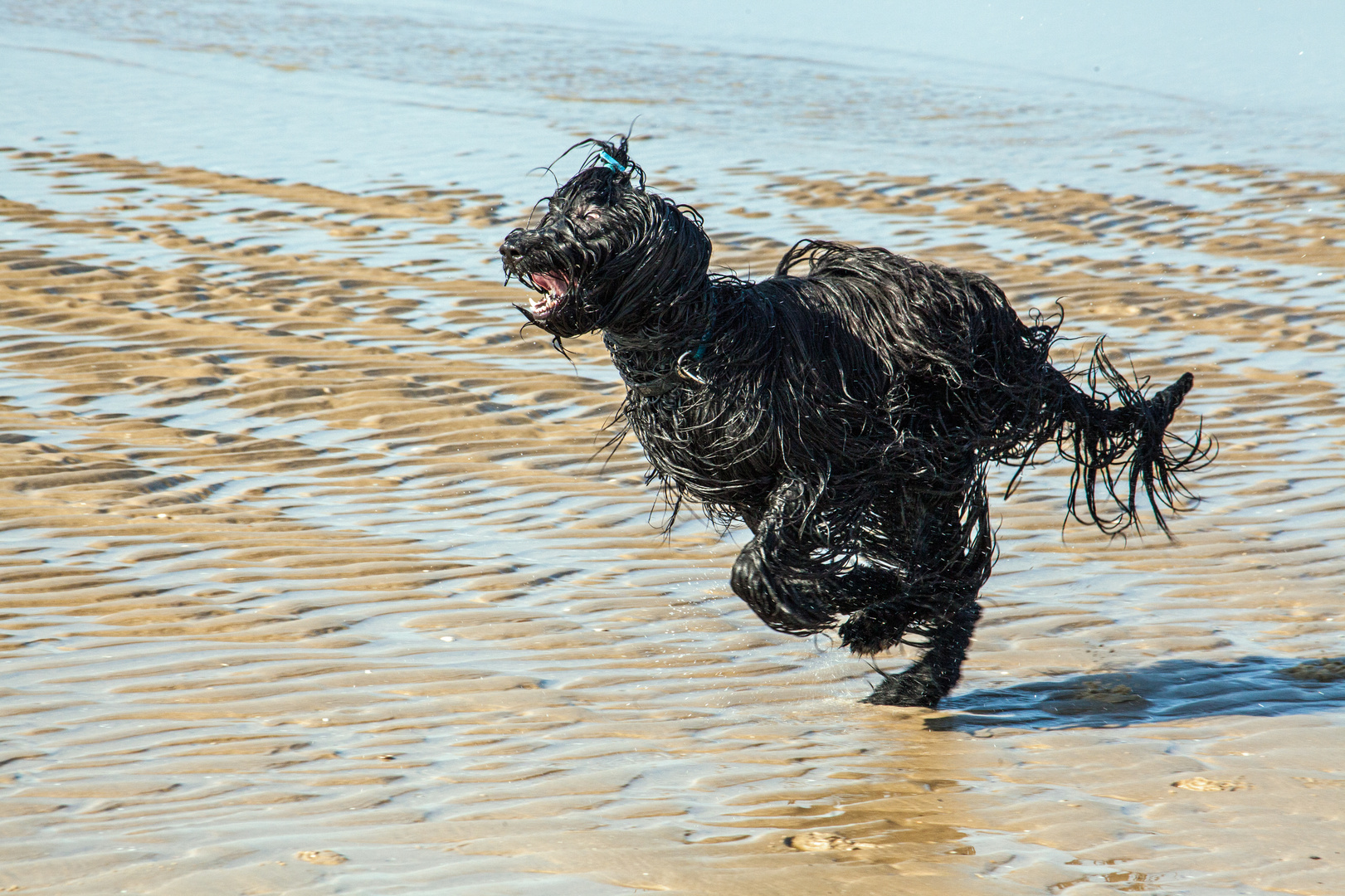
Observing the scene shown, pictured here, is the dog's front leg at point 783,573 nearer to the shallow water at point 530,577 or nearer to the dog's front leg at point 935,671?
the shallow water at point 530,577

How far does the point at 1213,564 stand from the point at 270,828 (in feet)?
10.6

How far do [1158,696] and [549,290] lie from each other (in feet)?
6.48

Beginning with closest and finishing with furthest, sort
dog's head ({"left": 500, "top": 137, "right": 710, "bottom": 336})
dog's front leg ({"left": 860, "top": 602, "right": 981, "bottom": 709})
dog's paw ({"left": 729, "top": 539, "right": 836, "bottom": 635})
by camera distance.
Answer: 1. dog's head ({"left": 500, "top": 137, "right": 710, "bottom": 336})
2. dog's paw ({"left": 729, "top": 539, "right": 836, "bottom": 635})
3. dog's front leg ({"left": 860, "top": 602, "right": 981, "bottom": 709})

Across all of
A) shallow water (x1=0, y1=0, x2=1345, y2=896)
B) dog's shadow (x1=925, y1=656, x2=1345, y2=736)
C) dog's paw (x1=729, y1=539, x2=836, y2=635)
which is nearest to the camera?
shallow water (x1=0, y1=0, x2=1345, y2=896)

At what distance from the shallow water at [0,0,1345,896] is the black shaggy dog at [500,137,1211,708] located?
0.36 meters

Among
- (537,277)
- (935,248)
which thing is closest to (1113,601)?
(537,277)

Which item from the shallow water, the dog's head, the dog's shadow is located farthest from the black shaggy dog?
the shallow water

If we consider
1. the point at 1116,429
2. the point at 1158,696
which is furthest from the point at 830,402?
the point at 1158,696

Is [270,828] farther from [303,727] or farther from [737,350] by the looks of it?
[737,350]

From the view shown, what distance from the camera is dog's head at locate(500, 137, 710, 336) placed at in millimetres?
3215

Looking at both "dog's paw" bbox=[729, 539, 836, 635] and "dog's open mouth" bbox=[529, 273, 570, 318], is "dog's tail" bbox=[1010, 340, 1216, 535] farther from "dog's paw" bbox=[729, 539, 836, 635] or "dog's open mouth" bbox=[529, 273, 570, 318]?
"dog's open mouth" bbox=[529, 273, 570, 318]

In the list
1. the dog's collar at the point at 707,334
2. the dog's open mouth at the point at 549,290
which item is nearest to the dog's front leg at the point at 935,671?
the dog's collar at the point at 707,334

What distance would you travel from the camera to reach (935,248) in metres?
9.10

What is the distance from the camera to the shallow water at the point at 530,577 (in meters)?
2.97
